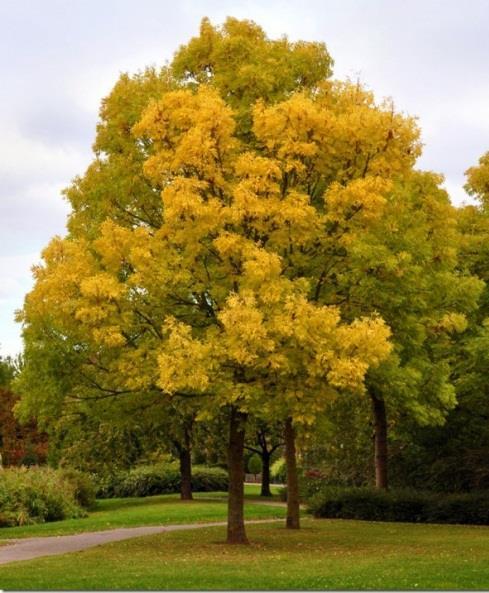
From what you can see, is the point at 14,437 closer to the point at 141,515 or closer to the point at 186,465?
the point at 186,465

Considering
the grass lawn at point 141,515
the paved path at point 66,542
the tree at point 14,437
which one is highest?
the tree at point 14,437

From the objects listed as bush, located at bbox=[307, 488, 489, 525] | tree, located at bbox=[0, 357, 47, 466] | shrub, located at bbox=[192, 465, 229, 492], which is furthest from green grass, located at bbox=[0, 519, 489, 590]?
tree, located at bbox=[0, 357, 47, 466]

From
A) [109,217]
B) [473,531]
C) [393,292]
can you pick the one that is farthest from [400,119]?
[473,531]

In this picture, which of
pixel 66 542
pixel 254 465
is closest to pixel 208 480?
pixel 254 465

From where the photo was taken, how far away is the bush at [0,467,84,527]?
28828 mm

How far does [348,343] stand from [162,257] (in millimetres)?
4331

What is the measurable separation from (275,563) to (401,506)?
13073 mm

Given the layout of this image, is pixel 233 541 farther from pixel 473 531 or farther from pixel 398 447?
pixel 398 447

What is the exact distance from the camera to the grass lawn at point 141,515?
26422mm

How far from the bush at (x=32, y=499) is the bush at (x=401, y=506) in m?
8.66

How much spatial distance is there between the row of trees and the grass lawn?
23.6 ft

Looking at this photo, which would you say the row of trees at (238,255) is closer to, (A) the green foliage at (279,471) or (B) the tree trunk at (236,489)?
(B) the tree trunk at (236,489)

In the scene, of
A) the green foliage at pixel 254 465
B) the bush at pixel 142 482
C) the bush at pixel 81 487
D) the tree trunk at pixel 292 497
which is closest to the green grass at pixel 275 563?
the tree trunk at pixel 292 497

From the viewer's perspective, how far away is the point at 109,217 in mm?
20469
